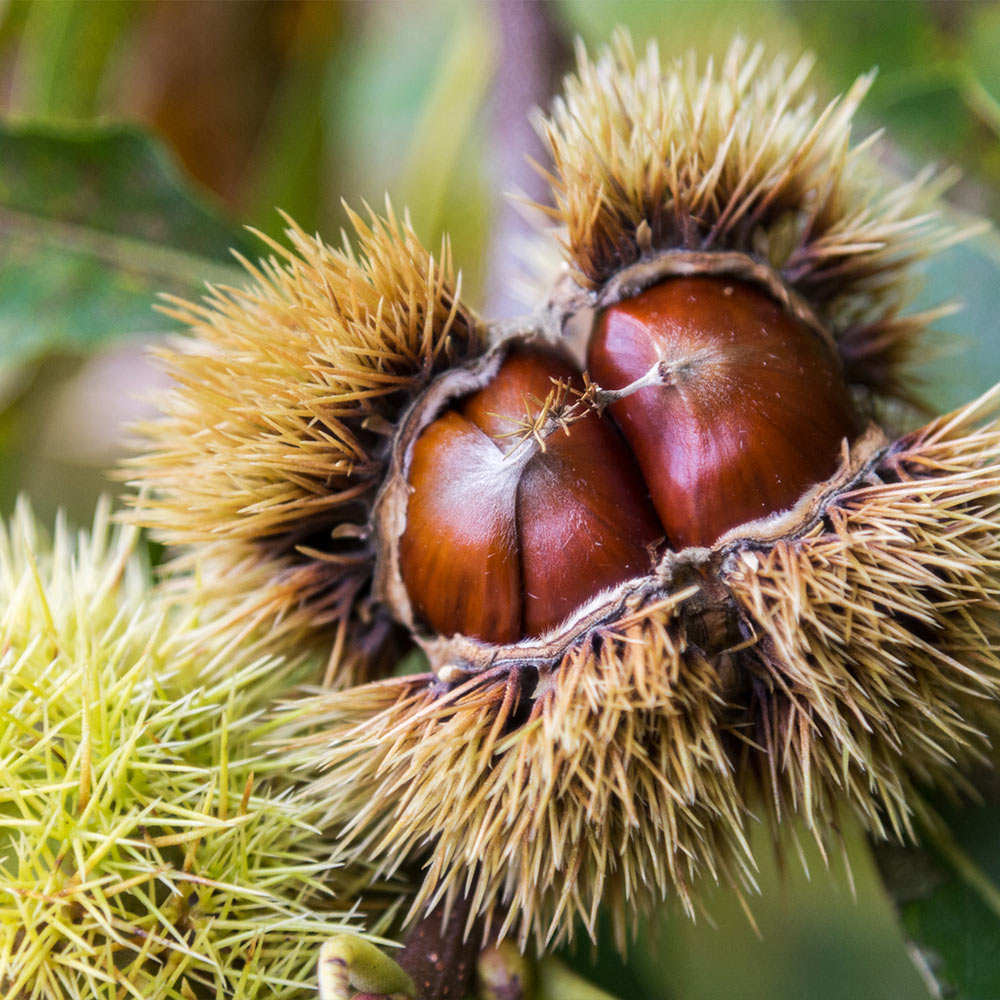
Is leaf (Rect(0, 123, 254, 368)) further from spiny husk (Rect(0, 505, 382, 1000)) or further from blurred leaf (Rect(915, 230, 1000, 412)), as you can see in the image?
blurred leaf (Rect(915, 230, 1000, 412))

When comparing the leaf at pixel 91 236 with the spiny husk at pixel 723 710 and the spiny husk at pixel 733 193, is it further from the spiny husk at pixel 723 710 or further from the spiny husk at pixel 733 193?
the spiny husk at pixel 723 710

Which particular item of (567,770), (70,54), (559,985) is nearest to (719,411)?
(567,770)

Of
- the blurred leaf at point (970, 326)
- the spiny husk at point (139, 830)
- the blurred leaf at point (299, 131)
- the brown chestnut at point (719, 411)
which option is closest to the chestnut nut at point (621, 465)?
the brown chestnut at point (719, 411)

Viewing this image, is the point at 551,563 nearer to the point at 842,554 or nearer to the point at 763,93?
the point at 842,554

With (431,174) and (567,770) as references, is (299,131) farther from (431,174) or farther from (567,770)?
(567,770)

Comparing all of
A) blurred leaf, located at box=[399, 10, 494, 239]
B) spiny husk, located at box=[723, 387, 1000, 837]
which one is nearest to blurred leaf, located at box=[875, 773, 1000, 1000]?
spiny husk, located at box=[723, 387, 1000, 837]

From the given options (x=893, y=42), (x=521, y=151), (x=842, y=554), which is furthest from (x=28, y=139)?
(x=893, y=42)
